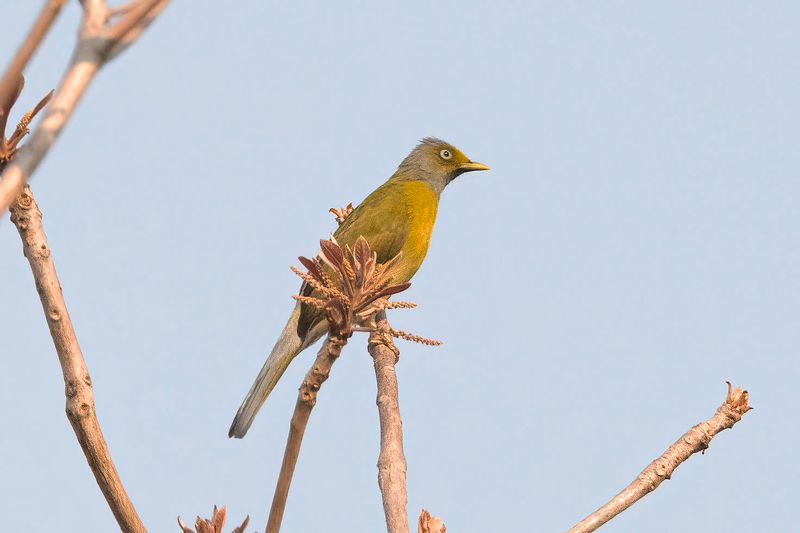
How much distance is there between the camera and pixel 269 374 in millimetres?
6695

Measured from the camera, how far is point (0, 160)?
10.4ft

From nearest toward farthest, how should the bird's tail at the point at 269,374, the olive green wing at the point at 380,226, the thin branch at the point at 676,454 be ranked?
the thin branch at the point at 676,454
the bird's tail at the point at 269,374
the olive green wing at the point at 380,226

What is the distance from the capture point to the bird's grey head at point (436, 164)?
9031 mm

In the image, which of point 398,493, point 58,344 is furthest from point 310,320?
A: point 58,344

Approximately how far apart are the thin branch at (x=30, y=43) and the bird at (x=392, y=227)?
426 cm

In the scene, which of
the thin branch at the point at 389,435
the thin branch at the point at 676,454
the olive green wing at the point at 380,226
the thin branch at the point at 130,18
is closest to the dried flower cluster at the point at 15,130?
the thin branch at the point at 389,435

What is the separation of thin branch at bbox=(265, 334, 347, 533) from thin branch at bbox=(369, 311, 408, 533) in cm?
15

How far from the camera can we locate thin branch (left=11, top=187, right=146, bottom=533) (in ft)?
10.1

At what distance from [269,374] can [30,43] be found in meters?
5.44

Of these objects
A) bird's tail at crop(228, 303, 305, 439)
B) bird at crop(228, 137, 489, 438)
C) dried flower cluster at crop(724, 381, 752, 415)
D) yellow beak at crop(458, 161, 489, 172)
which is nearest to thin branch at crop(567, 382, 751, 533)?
dried flower cluster at crop(724, 381, 752, 415)

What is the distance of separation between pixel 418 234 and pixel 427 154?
164 centimetres

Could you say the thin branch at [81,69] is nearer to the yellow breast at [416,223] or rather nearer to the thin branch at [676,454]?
the thin branch at [676,454]

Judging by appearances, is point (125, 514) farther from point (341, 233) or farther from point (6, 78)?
point (341, 233)

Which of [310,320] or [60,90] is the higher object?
[310,320]
